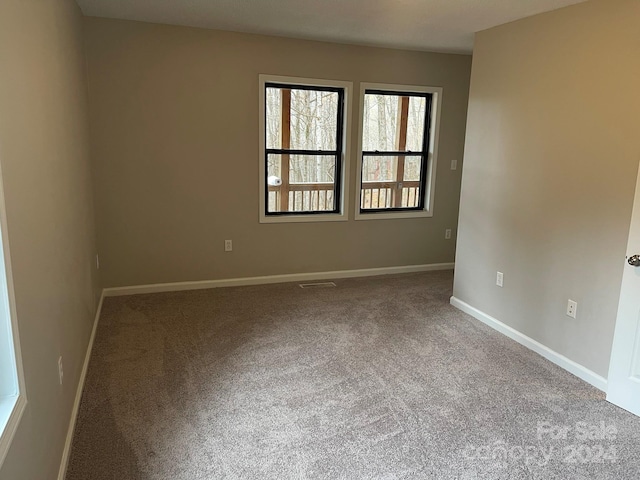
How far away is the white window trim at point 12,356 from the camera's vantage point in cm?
131

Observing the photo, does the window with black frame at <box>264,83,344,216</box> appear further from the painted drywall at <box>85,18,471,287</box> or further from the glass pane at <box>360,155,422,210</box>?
the glass pane at <box>360,155,422,210</box>

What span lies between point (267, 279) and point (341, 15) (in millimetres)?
2555

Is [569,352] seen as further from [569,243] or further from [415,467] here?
[415,467]

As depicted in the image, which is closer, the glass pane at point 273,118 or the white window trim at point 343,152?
the white window trim at point 343,152

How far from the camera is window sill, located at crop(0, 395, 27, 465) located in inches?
49.3

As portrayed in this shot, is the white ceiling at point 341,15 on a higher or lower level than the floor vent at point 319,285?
higher

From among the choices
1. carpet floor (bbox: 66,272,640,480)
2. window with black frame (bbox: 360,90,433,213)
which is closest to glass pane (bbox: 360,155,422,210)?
window with black frame (bbox: 360,90,433,213)

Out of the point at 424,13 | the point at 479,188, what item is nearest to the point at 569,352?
the point at 479,188

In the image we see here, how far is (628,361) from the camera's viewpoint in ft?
8.38

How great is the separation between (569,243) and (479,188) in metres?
0.97

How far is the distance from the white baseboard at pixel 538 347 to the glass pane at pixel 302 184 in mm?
1692

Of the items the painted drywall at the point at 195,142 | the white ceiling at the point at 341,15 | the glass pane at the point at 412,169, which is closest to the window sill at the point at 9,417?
the white ceiling at the point at 341,15

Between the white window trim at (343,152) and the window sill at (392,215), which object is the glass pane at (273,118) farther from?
the window sill at (392,215)

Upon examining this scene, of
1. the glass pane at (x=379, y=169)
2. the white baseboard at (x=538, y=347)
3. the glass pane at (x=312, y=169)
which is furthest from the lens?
the glass pane at (x=379, y=169)
